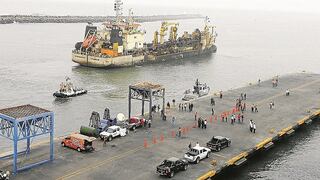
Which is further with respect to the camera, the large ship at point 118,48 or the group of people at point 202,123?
the large ship at point 118,48

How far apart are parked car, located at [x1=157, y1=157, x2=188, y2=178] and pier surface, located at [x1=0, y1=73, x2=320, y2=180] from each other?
45 cm

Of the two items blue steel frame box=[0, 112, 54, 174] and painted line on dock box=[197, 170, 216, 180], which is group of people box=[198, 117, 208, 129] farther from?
blue steel frame box=[0, 112, 54, 174]

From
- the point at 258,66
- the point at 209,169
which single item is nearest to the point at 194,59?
the point at 258,66

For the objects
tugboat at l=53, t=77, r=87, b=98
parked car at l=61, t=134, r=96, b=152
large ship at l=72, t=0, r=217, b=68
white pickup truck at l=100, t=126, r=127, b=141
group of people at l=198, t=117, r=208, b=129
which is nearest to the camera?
parked car at l=61, t=134, r=96, b=152

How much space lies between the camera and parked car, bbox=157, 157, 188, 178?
3856 cm

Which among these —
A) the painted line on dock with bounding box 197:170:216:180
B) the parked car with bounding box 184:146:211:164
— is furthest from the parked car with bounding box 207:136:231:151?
the painted line on dock with bounding box 197:170:216:180

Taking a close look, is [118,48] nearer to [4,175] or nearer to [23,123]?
[23,123]

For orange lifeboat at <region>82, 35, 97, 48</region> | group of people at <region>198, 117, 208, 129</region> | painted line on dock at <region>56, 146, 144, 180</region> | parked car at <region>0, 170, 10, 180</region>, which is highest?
orange lifeboat at <region>82, 35, 97, 48</region>

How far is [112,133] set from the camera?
4875 centimetres

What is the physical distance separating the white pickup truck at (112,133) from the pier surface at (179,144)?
2.25 feet

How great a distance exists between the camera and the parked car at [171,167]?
38.6 meters

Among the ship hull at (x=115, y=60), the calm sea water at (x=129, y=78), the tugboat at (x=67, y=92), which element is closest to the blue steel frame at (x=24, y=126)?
the calm sea water at (x=129, y=78)

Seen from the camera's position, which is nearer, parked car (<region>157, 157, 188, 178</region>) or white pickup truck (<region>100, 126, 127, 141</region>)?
parked car (<region>157, 157, 188, 178</region>)

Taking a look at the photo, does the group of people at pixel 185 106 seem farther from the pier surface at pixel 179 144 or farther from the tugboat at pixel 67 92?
the tugboat at pixel 67 92
